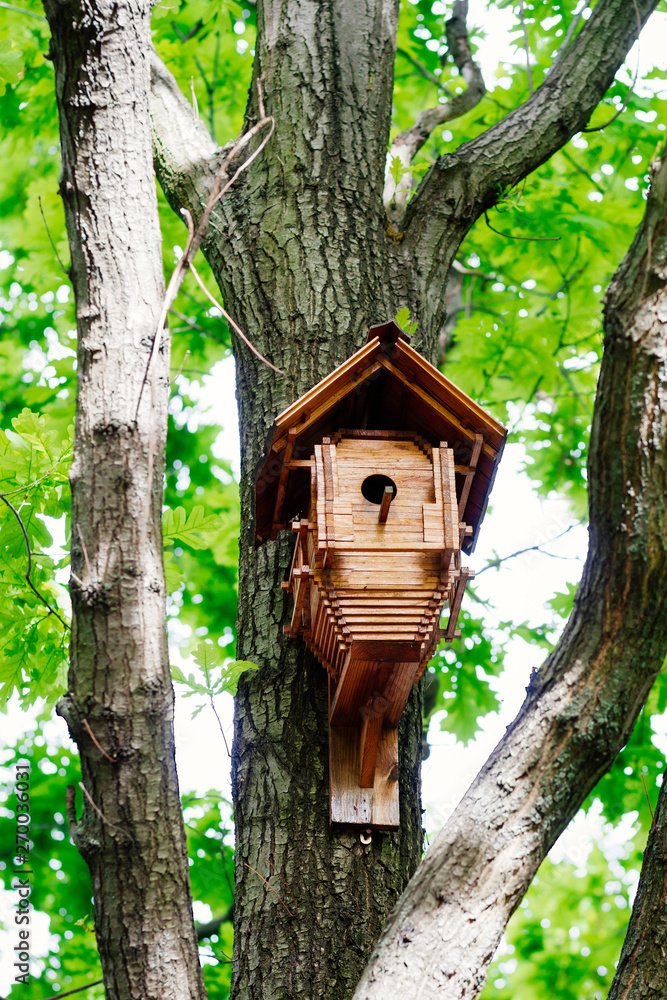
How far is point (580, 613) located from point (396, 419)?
0.80m

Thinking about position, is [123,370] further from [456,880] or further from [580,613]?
[456,880]

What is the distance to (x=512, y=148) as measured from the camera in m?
3.36

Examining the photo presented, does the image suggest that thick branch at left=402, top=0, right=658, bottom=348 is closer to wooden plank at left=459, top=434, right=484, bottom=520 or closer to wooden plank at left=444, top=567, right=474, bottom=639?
wooden plank at left=459, top=434, right=484, bottom=520

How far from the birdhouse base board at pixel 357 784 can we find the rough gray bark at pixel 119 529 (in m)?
0.57

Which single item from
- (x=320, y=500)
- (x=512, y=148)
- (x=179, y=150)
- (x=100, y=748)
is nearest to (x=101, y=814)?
(x=100, y=748)

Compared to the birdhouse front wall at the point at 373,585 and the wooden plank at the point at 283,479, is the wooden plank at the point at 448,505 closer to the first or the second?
the birdhouse front wall at the point at 373,585

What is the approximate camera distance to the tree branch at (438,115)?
10.9 feet

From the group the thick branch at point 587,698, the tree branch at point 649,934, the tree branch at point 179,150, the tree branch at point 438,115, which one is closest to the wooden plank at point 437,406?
the thick branch at point 587,698

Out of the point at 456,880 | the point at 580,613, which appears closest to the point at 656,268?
the point at 580,613

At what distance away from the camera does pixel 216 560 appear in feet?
17.1

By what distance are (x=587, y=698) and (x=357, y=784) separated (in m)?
0.71

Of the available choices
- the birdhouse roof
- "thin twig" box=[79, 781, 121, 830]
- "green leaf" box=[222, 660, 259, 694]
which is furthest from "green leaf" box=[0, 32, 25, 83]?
"thin twig" box=[79, 781, 121, 830]

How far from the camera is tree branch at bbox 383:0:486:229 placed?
333 cm

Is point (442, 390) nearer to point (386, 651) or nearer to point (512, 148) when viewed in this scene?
point (386, 651)
